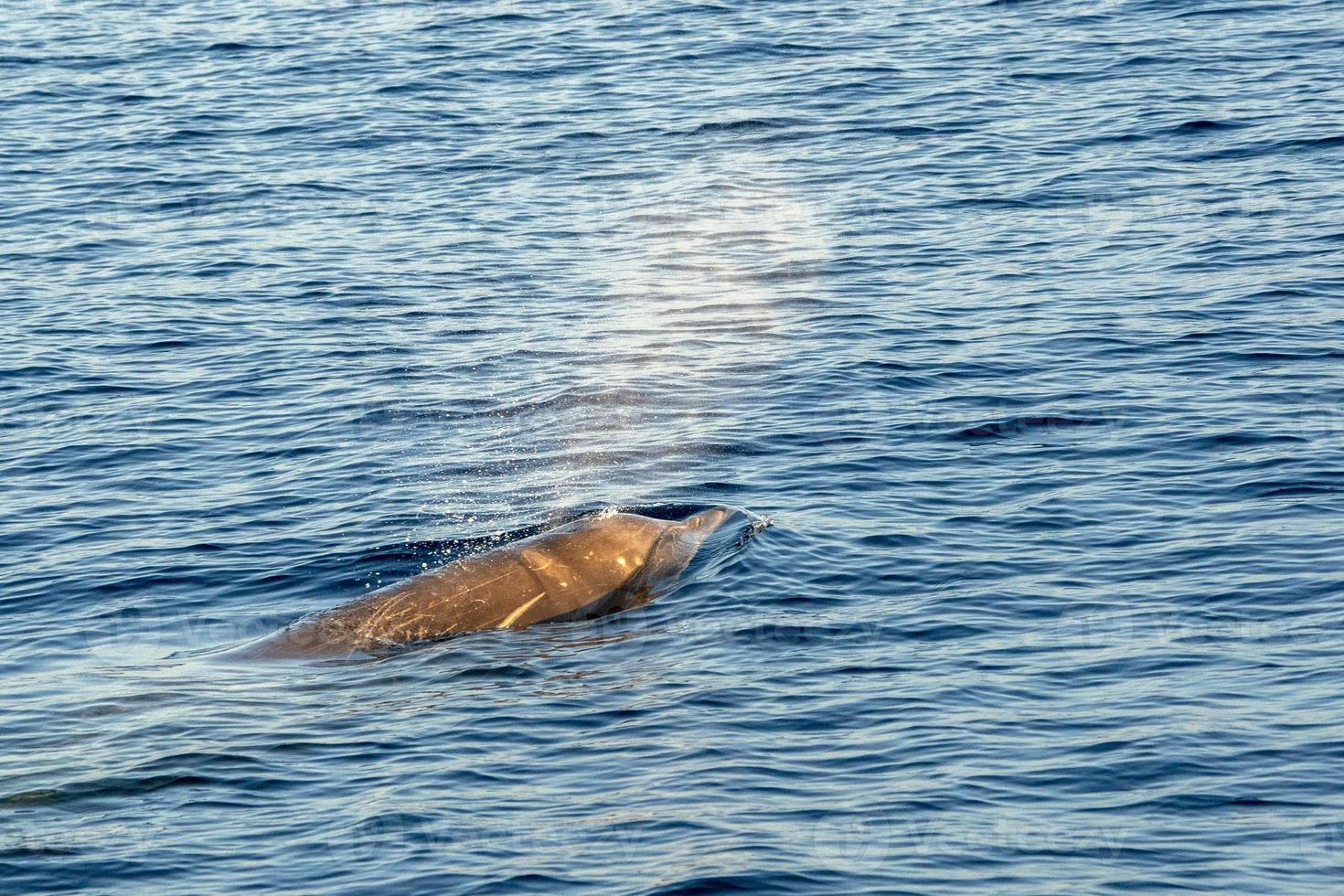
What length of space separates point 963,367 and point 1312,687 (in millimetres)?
8452

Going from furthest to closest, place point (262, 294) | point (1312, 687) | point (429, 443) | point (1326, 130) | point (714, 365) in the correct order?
point (1326, 130), point (262, 294), point (714, 365), point (429, 443), point (1312, 687)

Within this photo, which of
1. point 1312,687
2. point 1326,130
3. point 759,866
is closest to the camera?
point 759,866

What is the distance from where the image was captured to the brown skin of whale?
15.3 m

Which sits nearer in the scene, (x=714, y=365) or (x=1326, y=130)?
(x=714, y=365)

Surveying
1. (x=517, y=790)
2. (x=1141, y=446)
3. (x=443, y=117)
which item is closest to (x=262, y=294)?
(x=443, y=117)

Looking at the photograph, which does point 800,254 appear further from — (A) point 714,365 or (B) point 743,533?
(B) point 743,533

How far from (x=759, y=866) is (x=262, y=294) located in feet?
53.6

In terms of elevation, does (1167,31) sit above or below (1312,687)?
above

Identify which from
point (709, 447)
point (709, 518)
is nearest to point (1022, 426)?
point (709, 447)

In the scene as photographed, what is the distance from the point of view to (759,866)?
37.8 ft

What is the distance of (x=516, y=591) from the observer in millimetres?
15797

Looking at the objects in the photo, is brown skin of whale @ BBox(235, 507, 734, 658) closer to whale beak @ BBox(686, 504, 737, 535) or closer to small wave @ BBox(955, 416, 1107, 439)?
whale beak @ BBox(686, 504, 737, 535)

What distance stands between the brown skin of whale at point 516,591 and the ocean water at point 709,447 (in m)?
0.27

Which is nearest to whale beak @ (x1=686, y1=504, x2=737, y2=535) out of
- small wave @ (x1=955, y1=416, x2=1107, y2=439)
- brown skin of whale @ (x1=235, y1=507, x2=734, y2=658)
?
brown skin of whale @ (x1=235, y1=507, x2=734, y2=658)
